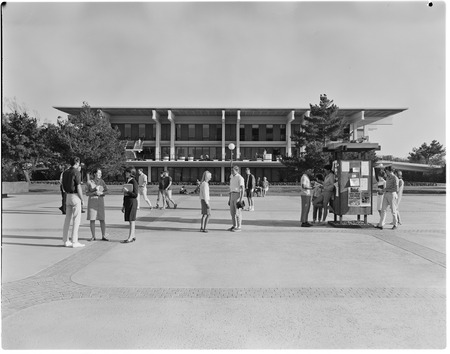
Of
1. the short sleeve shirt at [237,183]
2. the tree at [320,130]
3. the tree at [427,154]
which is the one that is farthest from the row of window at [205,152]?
the short sleeve shirt at [237,183]

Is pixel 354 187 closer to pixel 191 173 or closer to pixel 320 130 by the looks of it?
pixel 320 130

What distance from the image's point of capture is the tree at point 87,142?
33969 mm

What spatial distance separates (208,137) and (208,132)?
0.70 metres

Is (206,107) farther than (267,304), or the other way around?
(206,107)

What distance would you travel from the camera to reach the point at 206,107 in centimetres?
4950

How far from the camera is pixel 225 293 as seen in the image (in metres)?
4.97

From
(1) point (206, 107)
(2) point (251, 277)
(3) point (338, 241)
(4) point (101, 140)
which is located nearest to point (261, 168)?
(1) point (206, 107)

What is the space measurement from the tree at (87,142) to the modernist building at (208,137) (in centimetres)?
1456

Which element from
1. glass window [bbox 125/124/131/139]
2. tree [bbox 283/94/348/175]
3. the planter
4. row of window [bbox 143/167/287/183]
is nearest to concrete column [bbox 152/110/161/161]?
row of window [bbox 143/167/287/183]

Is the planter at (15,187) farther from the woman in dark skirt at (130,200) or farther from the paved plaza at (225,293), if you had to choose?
the woman in dark skirt at (130,200)

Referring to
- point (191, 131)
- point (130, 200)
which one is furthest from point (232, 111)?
point (130, 200)

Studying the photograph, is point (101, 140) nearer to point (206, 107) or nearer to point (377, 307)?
point (206, 107)

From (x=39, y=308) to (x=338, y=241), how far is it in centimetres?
655

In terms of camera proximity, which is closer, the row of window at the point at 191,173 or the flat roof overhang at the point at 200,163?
the flat roof overhang at the point at 200,163
